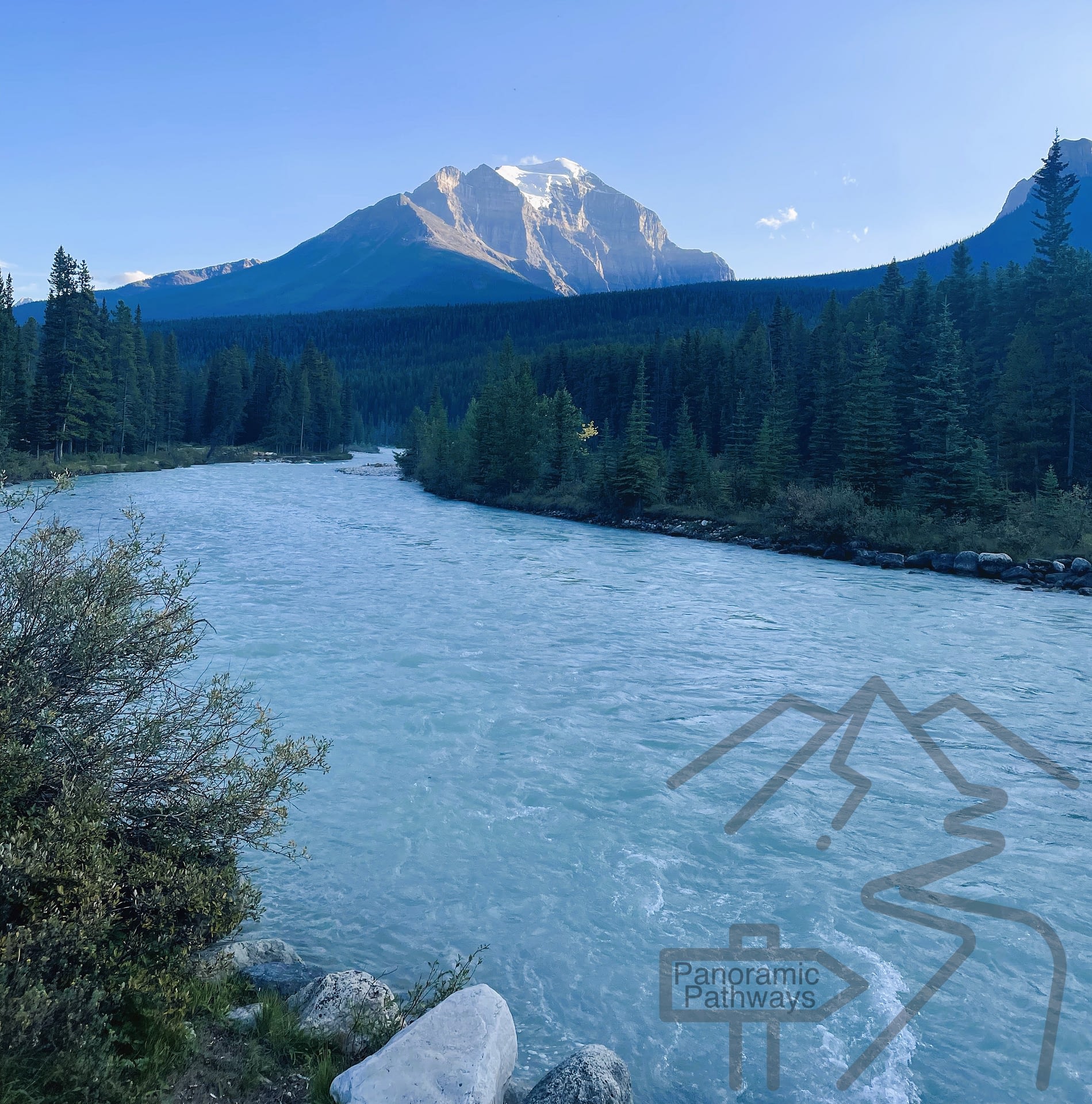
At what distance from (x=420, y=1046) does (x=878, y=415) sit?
1758 inches

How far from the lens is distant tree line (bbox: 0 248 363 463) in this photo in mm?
68500

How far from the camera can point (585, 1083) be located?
4844 millimetres

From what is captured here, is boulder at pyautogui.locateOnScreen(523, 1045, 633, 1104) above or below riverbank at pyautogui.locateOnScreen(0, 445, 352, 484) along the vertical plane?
below

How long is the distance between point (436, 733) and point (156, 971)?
26.5 ft

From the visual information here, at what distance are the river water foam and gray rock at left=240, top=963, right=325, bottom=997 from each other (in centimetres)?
103

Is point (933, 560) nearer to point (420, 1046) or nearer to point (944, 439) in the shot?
point (944, 439)

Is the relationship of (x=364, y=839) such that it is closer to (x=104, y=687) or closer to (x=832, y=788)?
(x=104, y=687)

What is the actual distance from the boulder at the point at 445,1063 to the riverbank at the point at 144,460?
28.3 metres

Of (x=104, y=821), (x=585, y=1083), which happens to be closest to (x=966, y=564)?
(x=585, y=1083)

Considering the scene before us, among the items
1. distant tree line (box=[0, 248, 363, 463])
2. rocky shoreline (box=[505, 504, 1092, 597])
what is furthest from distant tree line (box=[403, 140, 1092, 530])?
distant tree line (box=[0, 248, 363, 463])

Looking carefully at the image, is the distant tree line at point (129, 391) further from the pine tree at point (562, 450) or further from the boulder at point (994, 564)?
the boulder at point (994, 564)

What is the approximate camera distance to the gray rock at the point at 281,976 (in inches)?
232

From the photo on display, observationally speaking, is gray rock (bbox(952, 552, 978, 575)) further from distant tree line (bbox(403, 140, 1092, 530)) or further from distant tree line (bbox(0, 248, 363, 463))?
distant tree line (bbox(0, 248, 363, 463))

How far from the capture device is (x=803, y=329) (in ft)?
267
